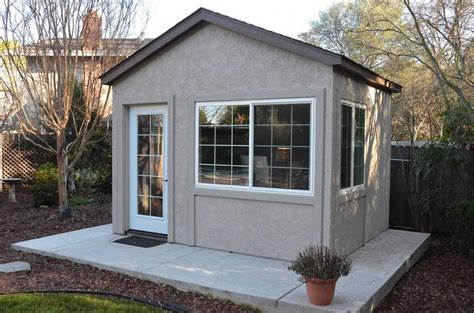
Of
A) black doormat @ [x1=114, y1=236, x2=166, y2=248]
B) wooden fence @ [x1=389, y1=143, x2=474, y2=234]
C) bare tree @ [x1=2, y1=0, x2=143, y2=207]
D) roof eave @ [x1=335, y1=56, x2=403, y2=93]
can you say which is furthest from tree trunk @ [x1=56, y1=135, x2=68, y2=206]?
wooden fence @ [x1=389, y1=143, x2=474, y2=234]

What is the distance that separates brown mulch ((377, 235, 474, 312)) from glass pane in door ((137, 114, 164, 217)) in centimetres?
398

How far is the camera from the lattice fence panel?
13.6 meters

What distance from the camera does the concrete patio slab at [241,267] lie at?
4.89 meters

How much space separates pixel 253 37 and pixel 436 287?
415 cm

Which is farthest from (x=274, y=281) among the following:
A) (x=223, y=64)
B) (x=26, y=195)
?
(x=26, y=195)

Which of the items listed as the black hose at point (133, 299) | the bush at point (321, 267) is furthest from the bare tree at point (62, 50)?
the bush at point (321, 267)

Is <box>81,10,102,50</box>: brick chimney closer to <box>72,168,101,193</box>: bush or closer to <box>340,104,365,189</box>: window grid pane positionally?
<box>72,168,101,193</box>: bush

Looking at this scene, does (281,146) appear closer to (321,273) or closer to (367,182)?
(367,182)

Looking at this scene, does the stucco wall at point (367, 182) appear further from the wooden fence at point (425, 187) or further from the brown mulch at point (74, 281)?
the brown mulch at point (74, 281)

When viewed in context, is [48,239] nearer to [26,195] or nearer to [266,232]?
[266,232]

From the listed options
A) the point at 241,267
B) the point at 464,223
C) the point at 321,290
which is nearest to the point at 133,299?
the point at 241,267

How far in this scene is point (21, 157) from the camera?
13.8 m

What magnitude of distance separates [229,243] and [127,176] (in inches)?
93.6

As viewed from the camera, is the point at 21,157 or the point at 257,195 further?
the point at 21,157
